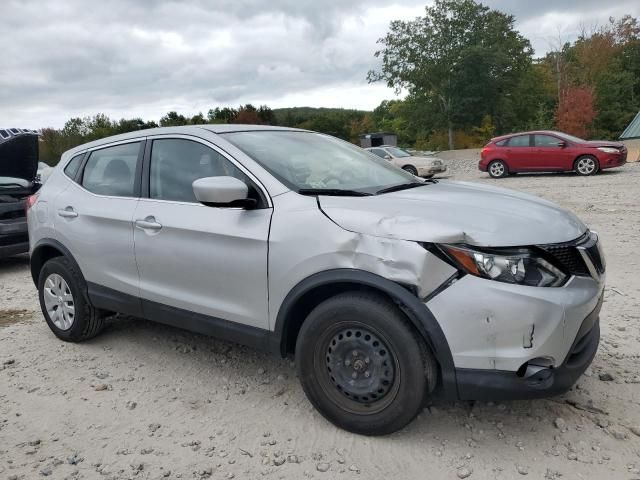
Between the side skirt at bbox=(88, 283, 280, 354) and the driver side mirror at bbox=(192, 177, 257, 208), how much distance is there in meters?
0.75

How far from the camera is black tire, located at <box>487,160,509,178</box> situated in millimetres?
17109

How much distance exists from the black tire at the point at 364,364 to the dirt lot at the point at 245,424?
163 mm

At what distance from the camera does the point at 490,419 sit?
293 centimetres

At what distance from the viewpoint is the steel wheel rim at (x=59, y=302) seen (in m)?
4.25

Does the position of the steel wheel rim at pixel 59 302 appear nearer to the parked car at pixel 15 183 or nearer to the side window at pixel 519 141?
the parked car at pixel 15 183

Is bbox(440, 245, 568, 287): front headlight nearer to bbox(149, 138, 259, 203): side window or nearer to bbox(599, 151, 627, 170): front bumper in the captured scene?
bbox(149, 138, 259, 203): side window

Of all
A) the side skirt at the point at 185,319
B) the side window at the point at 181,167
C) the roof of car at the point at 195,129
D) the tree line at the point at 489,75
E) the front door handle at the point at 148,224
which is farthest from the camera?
the tree line at the point at 489,75

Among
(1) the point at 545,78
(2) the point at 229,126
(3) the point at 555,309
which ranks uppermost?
(1) the point at 545,78

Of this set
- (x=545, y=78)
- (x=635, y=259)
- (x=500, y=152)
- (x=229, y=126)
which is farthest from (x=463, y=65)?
(x=229, y=126)

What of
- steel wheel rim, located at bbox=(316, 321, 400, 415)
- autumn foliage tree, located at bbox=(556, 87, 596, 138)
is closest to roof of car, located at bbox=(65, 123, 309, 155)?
steel wheel rim, located at bbox=(316, 321, 400, 415)

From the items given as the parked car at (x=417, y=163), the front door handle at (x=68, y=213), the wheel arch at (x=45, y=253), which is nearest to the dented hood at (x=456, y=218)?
the front door handle at (x=68, y=213)

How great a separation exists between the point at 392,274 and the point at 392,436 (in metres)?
0.92

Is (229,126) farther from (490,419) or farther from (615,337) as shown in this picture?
(615,337)

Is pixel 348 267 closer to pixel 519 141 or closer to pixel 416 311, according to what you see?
pixel 416 311
